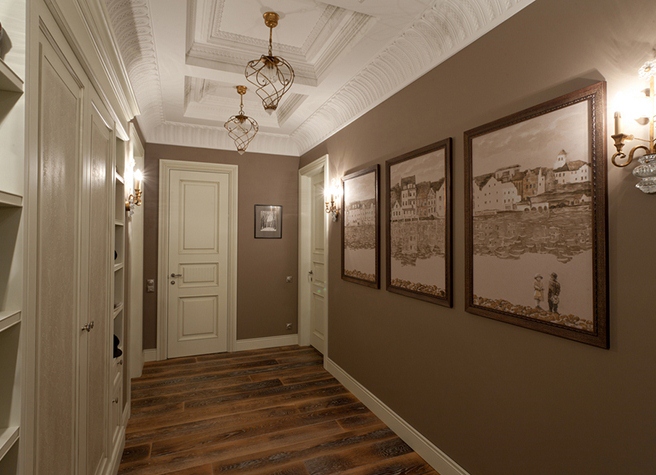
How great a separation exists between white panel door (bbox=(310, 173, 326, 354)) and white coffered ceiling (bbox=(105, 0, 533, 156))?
3.75ft

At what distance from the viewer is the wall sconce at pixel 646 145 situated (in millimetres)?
1272

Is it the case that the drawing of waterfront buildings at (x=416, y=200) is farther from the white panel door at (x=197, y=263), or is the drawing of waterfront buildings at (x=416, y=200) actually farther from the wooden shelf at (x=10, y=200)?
the white panel door at (x=197, y=263)

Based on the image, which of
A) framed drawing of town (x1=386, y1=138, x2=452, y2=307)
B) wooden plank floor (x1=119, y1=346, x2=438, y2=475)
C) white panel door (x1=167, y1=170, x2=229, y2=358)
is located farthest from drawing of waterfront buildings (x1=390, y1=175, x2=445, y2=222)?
white panel door (x1=167, y1=170, x2=229, y2=358)

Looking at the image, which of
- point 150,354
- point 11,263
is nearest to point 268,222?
point 150,354

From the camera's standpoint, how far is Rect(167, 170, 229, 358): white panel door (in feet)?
14.9

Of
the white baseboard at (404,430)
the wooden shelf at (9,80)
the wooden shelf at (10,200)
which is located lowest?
the white baseboard at (404,430)

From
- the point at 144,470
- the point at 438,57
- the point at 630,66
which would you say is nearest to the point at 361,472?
the point at 144,470

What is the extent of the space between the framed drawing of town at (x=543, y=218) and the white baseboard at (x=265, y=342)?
3.36 metres

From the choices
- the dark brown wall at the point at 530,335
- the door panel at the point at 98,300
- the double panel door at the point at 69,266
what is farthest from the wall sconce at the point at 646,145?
the door panel at the point at 98,300

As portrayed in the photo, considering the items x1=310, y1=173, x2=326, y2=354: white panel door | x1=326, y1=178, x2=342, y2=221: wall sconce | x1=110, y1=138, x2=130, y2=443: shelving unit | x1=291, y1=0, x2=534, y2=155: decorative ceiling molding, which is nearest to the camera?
x1=291, y1=0, x2=534, y2=155: decorative ceiling molding

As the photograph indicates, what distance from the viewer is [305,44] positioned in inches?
112

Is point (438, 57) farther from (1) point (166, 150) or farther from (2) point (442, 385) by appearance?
(1) point (166, 150)

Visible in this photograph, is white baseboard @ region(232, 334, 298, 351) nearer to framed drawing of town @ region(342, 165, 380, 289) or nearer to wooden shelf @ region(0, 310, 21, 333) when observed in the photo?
framed drawing of town @ region(342, 165, 380, 289)

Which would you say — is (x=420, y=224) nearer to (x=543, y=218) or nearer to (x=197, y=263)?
(x=543, y=218)
